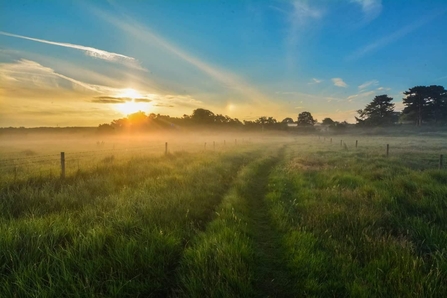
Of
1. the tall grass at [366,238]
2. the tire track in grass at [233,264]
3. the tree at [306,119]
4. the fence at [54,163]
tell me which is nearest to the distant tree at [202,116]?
the tree at [306,119]

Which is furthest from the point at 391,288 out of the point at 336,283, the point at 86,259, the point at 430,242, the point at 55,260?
the point at 55,260

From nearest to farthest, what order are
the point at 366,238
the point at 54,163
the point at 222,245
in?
the point at 222,245 → the point at 366,238 → the point at 54,163

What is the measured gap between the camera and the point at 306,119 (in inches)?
5226

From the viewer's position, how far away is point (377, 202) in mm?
7363

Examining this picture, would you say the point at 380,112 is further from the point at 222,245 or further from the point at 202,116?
the point at 222,245

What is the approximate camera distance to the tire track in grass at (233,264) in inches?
141

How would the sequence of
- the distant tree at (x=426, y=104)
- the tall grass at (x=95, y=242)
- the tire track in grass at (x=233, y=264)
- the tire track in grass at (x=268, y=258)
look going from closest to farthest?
the tall grass at (x=95, y=242)
the tire track in grass at (x=233, y=264)
the tire track in grass at (x=268, y=258)
the distant tree at (x=426, y=104)

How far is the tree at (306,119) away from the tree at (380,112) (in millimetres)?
39278

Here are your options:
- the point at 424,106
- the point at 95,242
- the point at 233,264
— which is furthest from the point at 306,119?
the point at 95,242

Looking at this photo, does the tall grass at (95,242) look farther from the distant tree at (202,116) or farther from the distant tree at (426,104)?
the distant tree at (202,116)

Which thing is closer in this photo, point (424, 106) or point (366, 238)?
point (366, 238)

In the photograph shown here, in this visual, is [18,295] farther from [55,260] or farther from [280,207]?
[280,207]

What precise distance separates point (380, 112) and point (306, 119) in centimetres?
4427

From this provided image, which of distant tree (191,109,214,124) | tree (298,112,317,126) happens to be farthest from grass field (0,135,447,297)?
tree (298,112,317,126)
